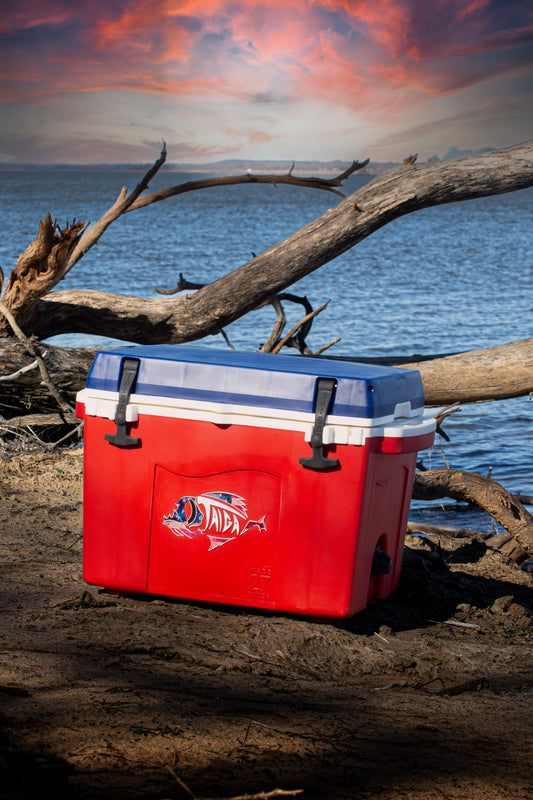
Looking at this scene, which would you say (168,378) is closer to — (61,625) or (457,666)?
(61,625)

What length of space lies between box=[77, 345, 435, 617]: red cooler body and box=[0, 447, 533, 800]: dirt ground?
0.68ft

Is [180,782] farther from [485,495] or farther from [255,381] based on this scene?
[485,495]

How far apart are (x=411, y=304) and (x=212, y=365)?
15.1 meters

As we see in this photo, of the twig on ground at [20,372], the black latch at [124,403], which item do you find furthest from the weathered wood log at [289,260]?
the black latch at [124,403]

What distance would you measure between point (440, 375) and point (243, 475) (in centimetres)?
379

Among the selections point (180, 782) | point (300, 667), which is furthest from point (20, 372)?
point (180, 782)

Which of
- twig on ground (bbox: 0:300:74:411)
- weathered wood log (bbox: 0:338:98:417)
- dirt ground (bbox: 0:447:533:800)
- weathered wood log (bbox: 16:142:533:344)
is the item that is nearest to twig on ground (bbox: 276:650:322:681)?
dirt ground (bbox: 0:447:533:800)

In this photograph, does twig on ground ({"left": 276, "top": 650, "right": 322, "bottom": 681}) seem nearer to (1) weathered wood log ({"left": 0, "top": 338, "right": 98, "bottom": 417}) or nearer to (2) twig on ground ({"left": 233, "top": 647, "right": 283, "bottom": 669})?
(2) twig on ground ({"left": 233, "top": 647, "right": 283, "bottom": 669})

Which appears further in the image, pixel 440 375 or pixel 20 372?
pixel 440 375

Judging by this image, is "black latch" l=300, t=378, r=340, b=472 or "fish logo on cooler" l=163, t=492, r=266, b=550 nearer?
"black latch" l=300, t=378, r=340, b=472

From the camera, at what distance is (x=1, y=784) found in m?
1.56

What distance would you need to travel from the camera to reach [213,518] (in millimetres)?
2883

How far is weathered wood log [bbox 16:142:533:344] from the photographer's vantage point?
5.84m

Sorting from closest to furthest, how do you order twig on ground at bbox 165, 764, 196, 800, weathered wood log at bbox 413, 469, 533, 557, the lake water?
twig on ground at bbox 165, 764, 196, 800
weathered wood log at bbox 413, 469, 533, 557
the lake water
